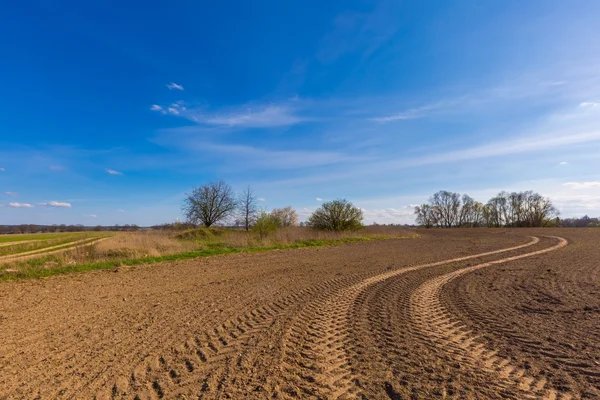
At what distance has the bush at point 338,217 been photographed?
3834 centimetres

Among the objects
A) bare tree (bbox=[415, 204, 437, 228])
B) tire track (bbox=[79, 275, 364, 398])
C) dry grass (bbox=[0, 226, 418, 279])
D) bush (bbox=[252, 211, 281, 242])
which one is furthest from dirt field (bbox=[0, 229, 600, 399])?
bare tree (bbox=[415, 204, 437, 228])

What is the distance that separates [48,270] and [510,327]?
1456 cm

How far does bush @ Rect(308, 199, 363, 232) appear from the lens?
126 ft

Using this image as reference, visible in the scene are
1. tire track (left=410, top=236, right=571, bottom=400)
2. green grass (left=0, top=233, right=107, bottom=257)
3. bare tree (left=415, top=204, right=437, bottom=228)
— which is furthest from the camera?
bare tree (left=415, top=204, right=437, bottom=228)

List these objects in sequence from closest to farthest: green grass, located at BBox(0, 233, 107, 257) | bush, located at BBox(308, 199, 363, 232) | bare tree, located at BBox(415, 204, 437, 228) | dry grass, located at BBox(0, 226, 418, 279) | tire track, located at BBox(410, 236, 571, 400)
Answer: tire track, located at BBox(410, 236, 571, 400)
dry grass, located at BBox(0, 226, 418, 279)
green grass, located at BBox(0, 233, 107, 257)
bush, located at BBox(308, 199, 363, 232)
bare tree, located at BBox(415, 204, 437, 228)

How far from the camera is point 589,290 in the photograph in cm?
820

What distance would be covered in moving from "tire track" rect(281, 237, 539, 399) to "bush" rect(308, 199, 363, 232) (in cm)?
3118

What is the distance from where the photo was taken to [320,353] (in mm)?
4520

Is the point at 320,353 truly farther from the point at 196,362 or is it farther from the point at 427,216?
the point at 427,216

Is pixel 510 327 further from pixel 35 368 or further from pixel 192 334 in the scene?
pixel 35 368

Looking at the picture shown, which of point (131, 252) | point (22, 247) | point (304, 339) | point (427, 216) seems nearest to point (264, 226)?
point (131, 252)

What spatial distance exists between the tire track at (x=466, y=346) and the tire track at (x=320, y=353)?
1419 millimetres

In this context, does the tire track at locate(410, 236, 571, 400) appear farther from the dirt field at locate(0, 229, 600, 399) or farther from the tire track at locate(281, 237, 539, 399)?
the tire track at locate(281, 237, 539, 399)

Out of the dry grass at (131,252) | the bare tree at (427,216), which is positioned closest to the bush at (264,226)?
the dry grass at (131,252)
